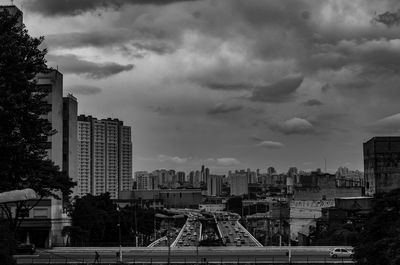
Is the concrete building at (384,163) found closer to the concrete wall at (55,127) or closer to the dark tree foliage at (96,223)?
the dark tree foliage at (96,223)

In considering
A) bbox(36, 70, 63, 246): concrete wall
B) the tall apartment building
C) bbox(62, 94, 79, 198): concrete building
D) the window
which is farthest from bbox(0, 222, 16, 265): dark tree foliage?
the tall apartment building

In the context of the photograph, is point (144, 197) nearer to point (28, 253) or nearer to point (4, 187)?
point (28, 253)

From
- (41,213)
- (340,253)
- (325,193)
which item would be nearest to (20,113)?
(340,253)

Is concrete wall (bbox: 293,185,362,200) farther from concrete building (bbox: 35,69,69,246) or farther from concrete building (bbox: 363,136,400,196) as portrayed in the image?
concrete building (bbox: 35,69,69,246)

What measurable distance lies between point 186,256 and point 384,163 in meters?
50.0

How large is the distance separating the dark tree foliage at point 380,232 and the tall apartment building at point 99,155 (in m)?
140

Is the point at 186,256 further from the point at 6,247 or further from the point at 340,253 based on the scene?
the point at 6,247

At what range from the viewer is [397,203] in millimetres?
35688

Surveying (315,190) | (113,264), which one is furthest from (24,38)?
(315,190)

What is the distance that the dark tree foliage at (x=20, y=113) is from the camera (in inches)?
916

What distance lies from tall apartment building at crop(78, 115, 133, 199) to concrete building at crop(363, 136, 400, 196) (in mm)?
99645

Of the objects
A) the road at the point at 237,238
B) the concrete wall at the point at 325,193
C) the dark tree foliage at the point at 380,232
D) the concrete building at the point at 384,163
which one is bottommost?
the road at the point at 237,238

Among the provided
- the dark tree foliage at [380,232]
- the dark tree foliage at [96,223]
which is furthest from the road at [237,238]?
the dark tree foliage at [380,232]

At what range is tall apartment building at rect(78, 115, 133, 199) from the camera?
177m
